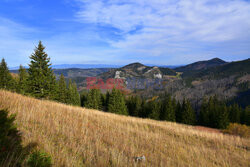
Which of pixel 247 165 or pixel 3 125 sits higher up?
pixel 3 125

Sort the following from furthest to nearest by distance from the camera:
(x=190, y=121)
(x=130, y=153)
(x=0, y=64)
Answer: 1. (x=190, y=121)
2. (x=0, y=64)
3. (x=130, y=153)

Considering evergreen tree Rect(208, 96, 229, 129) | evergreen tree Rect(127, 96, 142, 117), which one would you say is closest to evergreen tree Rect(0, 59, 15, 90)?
evergreen tree Rect(127, 96, 142, 117)

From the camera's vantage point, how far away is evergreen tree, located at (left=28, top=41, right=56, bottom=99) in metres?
24.0

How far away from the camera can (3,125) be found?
208cm

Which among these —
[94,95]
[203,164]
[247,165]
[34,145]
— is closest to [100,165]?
[34,145]

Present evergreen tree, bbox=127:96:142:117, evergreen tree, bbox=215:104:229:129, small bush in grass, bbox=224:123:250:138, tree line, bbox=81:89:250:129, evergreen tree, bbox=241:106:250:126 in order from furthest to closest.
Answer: evergreen tree, bbox=127:96:142:117 → evergreen tree, bbox=241:106:250:126 → tree line, bbox=81:89:250:129 → evergreen tree, bbox=215:104:229:129 → small bush in grass, bbox=224:123:250:138

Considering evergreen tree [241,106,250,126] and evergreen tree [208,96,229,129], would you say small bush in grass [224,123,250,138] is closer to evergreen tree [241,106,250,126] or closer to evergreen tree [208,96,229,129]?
evergreen tree [208,96,229,129]

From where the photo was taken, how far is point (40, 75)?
80.2 feet

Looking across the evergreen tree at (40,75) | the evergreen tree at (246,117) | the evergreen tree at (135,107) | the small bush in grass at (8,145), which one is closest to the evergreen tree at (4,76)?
the evergreen tree at (40,75)

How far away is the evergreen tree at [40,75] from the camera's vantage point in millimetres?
24047

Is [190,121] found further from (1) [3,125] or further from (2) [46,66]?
(1) [3,125]

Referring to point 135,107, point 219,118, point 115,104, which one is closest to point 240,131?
point 219,118

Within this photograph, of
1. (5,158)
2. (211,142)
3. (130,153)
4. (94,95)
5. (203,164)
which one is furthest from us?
(94,95)

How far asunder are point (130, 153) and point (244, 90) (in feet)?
857
